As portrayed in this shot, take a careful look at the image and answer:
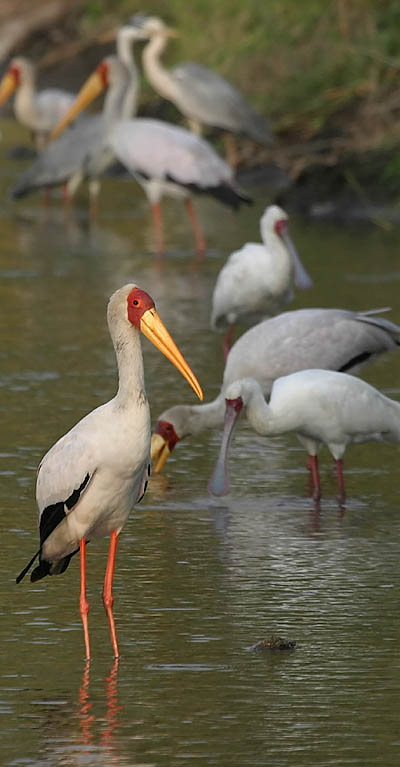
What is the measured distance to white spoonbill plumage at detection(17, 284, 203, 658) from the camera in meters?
6.58

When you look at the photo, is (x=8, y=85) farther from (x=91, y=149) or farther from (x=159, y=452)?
(x=159, y=452)

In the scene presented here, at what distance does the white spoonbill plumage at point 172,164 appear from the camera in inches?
727

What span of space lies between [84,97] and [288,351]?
46.3 feet

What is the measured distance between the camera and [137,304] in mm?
6746

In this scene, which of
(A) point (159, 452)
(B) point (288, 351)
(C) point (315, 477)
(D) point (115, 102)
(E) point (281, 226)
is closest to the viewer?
(C) point (315, 477)

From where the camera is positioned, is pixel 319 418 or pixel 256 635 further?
pixel 319 418

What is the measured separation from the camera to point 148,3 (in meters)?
37.8

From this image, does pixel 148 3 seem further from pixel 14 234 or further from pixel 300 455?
pixel 300 455

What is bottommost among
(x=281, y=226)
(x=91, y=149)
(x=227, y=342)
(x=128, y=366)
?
(x=91, y=149)

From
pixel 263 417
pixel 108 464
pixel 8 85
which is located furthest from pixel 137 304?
pixel 8 85

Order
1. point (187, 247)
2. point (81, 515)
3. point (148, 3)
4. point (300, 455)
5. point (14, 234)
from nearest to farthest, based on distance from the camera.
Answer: point (81, 515) → point (300, 455) → point (187, 247) → point (14, 234) → point (148, 3)

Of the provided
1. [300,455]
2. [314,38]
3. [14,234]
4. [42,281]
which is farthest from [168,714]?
[314,38]

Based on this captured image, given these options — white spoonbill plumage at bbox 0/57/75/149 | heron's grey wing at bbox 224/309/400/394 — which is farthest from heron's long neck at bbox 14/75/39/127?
heron's grey wing at bbox 224/309/400/394

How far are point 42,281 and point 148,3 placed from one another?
22545 mm
